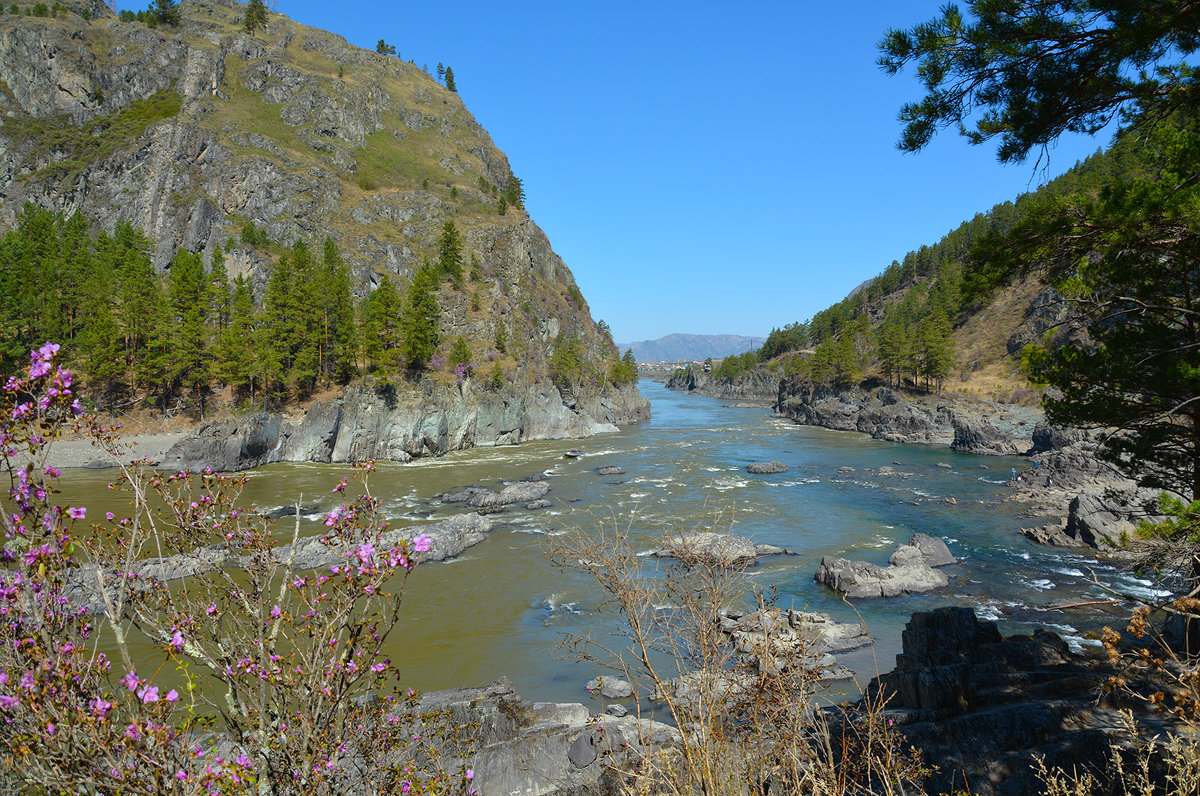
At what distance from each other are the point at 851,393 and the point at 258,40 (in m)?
107

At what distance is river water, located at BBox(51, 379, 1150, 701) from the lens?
1491 centimetres

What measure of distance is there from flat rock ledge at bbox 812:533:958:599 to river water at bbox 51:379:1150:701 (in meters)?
0.43

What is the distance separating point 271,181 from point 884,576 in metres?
78.1

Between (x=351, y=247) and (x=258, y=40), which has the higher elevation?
(x=258, y=40)

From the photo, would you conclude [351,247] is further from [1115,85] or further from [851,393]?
[1115,85]

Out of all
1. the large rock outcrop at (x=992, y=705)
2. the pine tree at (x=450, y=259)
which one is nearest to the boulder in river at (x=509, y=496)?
the large rock outcrop at (x=992, y=705)

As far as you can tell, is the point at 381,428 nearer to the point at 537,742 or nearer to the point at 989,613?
the point at 537,742

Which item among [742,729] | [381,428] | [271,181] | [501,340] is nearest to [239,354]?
[381,428]

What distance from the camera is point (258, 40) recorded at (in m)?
90.9

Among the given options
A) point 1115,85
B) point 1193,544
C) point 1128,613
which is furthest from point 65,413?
point 1128,613

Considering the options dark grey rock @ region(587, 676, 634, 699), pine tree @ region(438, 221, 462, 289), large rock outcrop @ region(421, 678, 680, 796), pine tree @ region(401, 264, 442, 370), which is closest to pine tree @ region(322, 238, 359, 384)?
pine tree @ region(401, 264, 442, 370)

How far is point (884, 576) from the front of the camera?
1830 centimetres

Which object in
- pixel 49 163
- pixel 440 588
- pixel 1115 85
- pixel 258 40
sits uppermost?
pixel 258 40

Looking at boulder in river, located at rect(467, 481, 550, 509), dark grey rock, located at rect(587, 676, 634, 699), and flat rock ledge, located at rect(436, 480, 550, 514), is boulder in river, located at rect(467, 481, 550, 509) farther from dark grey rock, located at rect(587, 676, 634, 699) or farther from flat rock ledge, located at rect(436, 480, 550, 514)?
dark grey rock, located at rect(587, 676, 634, 699)
